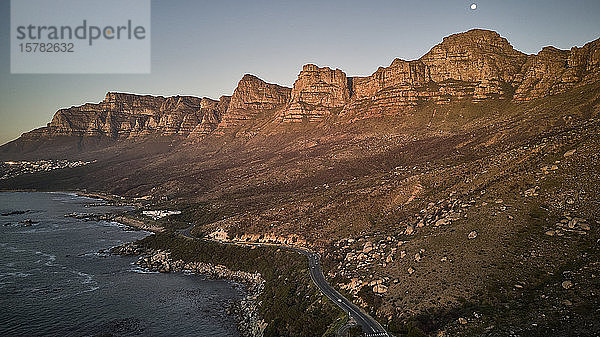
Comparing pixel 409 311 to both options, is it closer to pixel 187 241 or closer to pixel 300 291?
pixel 300 291

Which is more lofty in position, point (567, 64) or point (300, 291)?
point (567, 64)

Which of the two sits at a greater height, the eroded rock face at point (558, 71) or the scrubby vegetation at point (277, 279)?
the eroded rock face at point (558, 71)

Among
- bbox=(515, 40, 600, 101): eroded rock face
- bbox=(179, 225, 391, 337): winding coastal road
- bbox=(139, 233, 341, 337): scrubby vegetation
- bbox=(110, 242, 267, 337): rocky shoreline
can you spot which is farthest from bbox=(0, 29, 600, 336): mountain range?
bbox=(110, 242, 267, 337): rocky shoreline

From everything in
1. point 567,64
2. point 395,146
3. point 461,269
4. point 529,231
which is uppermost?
point 567,64

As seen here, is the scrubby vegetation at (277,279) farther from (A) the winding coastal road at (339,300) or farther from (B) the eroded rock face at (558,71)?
(B) the eroded rock face at (558,71)

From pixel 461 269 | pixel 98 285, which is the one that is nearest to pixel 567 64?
pixel 461 269

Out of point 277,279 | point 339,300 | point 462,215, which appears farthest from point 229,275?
point 462,215

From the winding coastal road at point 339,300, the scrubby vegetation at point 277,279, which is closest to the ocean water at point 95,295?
the scrubby vegetation at point 277,279
